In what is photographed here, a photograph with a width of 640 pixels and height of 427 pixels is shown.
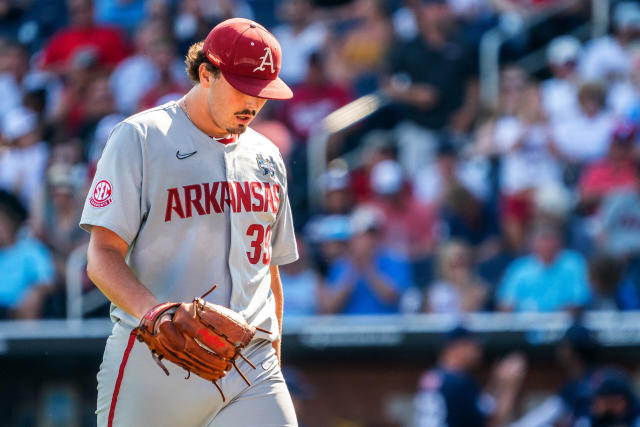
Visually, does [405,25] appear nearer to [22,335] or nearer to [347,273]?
[347,273]

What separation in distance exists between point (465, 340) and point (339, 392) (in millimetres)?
1281

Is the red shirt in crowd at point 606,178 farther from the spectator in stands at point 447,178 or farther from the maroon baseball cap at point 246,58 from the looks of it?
the maroon baseball cap at point 246,58

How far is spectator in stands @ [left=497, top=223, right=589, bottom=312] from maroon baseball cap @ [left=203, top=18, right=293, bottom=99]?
454 cm

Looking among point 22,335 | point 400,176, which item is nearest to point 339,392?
point 400,176

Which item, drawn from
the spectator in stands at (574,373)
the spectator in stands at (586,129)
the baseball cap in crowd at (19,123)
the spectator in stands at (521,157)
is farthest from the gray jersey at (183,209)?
the baseball cap in crowd at (19,123)

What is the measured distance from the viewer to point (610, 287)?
23.8 feet

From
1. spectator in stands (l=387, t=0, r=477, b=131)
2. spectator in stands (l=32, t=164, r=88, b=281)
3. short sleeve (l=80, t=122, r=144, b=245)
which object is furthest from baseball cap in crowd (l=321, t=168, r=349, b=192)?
short sleeve (l=80, t=122, r=144, b=245)

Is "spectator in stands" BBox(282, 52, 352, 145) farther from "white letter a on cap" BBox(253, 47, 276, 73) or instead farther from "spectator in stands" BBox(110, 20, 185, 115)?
"white letter a on cap" BBox(253, 47, 276, 73)

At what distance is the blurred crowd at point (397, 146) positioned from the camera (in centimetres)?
755

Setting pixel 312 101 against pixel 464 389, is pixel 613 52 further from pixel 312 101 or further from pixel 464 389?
pixel 464 389

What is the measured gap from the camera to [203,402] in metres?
3.14

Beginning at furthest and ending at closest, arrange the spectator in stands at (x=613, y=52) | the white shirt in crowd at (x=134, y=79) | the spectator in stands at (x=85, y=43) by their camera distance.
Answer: the spectator in stands at (x=85, y=43) < the white shirt in crowd at (x=134, y=79) < the spectator in stands at (x=613, y=52)

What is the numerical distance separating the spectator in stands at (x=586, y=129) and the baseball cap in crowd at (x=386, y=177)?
124cm

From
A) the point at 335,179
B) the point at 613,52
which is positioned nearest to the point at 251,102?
the point at 335,179
